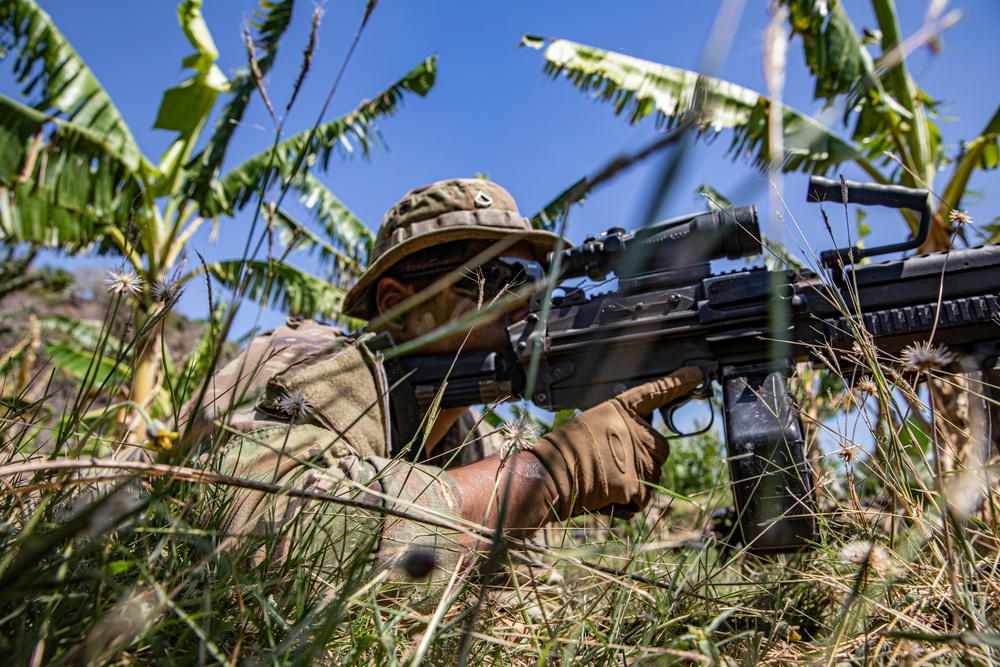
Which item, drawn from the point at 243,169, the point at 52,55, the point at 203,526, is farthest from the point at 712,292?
the point at 52,55

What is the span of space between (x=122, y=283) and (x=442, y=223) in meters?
1.98

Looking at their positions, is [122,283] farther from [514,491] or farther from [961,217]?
[961,217]

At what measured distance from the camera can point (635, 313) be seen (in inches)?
103

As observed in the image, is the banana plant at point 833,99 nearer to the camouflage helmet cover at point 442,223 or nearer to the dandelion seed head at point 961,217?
the camouflage helmet cover at point 442,223

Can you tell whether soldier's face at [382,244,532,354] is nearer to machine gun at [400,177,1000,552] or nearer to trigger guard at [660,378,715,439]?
machine gun at [400,177,1000,552]

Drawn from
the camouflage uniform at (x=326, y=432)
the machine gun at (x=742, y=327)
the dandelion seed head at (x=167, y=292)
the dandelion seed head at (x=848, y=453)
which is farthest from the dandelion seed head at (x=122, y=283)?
the dandelion seed head at (x=848, y=453)

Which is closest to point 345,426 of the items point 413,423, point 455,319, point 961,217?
point 413,423

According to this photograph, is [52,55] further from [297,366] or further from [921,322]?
[921,322]

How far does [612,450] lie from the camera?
2.19 metres

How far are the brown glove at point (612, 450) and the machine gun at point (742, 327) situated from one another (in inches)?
4.7

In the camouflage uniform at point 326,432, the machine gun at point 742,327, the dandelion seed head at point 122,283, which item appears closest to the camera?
the dandelion seed head at point 122,283

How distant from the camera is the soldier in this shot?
142 cm

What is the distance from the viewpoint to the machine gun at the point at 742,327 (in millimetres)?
2014

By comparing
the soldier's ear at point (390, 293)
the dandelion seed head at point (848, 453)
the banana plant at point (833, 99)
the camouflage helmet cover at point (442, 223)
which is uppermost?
the banana plant at point (833, 99)
